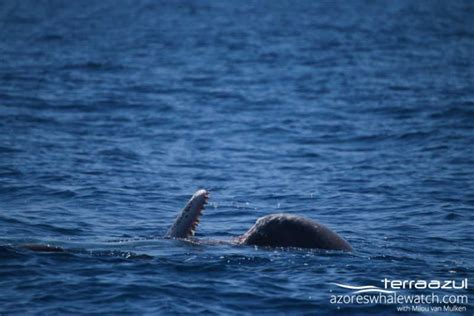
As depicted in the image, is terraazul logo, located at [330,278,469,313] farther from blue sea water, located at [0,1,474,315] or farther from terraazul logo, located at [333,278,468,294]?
blue sea water, located at [0,1,474,315]

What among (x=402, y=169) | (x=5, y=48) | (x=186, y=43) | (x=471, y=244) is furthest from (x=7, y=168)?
(x=186, y=43)

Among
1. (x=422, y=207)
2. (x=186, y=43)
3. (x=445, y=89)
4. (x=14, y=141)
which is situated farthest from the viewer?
(x=186, y=43)

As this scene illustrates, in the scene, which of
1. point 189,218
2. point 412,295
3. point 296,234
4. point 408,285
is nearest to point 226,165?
point 189,218

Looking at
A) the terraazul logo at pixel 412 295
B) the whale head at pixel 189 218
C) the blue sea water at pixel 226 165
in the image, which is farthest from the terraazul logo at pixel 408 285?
the whale head at pixel 189 218

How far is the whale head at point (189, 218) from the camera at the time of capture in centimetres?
1648

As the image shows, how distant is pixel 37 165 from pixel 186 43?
1413 inches

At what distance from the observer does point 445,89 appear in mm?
37625

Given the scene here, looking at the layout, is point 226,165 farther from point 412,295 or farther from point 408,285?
point 412,295

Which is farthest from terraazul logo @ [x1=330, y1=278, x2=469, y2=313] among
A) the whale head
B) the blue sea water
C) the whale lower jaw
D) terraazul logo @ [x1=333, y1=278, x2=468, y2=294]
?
the whale head

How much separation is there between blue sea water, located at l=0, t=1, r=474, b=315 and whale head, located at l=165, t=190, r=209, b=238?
42 cm

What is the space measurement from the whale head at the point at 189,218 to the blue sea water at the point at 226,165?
16.7 inches

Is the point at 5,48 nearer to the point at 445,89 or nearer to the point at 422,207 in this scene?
the point at 445,89

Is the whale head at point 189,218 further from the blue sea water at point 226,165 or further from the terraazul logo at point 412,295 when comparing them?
the terraazul logo at point 412,295

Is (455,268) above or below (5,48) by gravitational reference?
below
